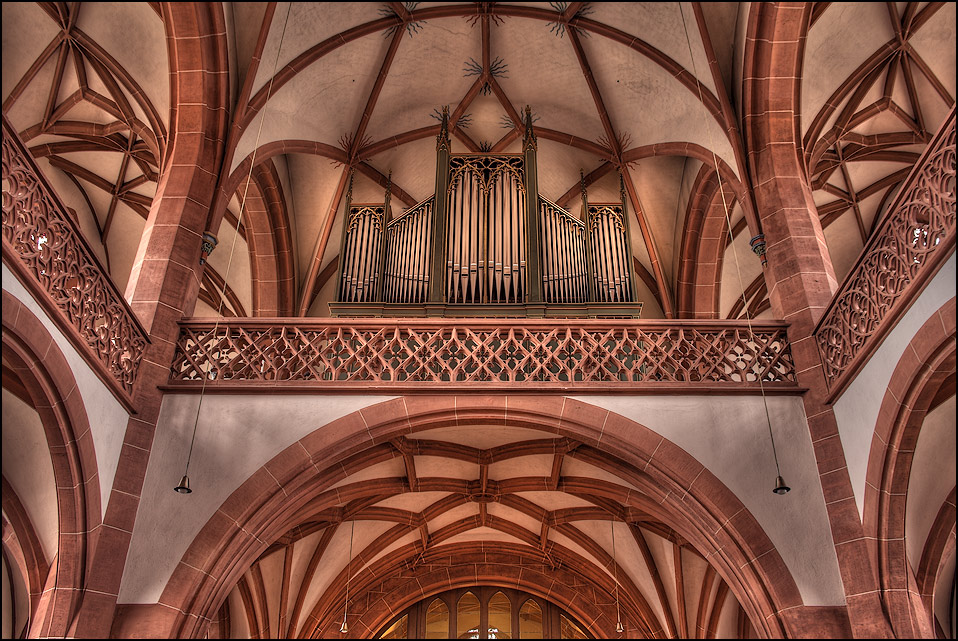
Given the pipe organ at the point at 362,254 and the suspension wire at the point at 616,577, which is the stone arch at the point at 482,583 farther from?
the pipe organ at the point at 362,254

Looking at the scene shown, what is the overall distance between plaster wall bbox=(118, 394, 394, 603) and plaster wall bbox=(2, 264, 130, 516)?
356 millimetres

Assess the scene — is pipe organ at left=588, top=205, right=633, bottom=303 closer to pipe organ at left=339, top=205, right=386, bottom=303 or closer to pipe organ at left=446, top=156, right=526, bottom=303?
pipe organ at left=446, top=156, right=526, bottom=303

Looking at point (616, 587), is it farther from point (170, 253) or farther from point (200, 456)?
point (170, 253)

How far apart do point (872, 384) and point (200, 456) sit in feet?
20.9

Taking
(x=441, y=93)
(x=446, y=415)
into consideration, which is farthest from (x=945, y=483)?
(x=441, y=93)

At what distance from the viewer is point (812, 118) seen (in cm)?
1048

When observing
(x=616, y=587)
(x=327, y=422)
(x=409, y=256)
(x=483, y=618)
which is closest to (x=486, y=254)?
(x=409, y=256)

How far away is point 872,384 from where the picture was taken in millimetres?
7164

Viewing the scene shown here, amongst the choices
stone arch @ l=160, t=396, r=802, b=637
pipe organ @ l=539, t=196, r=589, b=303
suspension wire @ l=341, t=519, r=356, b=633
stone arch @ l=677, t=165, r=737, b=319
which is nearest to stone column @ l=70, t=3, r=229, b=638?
stone arch @ l=160, t=396, r=802, b=637

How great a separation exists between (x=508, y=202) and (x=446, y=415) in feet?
14.4

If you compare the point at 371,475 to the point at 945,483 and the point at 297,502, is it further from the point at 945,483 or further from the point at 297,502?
the point at 945,483

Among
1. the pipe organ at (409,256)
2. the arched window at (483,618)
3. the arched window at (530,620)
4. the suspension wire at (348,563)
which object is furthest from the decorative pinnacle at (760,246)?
the arched window at (530,620)

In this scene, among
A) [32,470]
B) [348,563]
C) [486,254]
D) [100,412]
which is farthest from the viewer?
[348,563]

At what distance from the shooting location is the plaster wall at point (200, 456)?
24.4 feet
